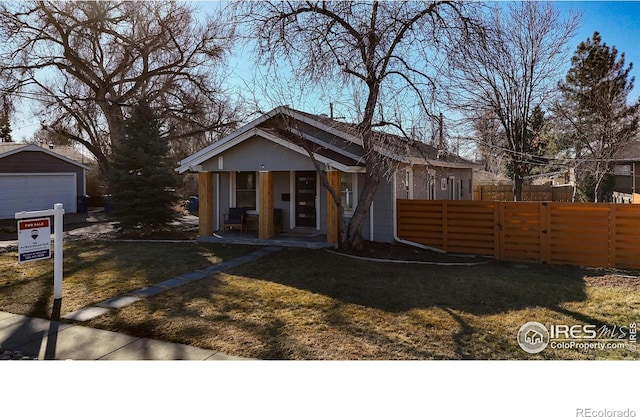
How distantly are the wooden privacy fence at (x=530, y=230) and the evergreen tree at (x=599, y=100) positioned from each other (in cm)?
663

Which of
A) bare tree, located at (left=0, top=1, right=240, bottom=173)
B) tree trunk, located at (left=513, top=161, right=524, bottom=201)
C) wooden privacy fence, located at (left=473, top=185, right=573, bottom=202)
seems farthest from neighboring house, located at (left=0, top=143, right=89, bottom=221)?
wooden privacy fence, located at (left=473, top=185, right=573, bottom=202)

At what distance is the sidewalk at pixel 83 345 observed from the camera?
13.0 ft

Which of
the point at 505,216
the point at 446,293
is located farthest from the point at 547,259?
the point at 446,293

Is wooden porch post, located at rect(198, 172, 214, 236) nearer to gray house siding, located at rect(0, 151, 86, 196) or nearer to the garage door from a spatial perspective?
the garage door

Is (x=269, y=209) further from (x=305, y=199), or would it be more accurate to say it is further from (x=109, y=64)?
(x=109, y=64)

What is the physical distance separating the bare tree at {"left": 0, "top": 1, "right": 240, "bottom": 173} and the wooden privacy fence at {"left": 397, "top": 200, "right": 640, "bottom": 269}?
1328 cm

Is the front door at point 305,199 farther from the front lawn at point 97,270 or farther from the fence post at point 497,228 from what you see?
the fence post at point 497,228

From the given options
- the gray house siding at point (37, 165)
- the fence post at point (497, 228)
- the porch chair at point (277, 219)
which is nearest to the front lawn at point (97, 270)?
the porch chair at point (277, 219)

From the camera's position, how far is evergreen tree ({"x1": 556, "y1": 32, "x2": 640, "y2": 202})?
13672 millimetres

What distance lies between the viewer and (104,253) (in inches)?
375

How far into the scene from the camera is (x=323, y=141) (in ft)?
34.2
